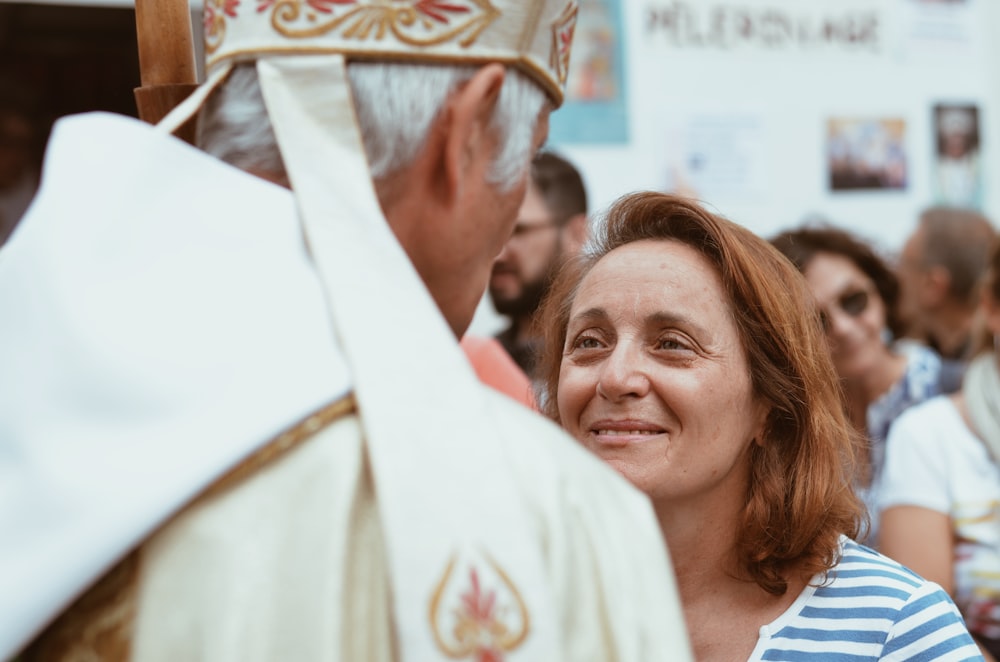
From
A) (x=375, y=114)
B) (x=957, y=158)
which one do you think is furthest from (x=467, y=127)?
(x=957, y=158)

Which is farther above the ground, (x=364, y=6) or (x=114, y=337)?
(x=364, y=6)

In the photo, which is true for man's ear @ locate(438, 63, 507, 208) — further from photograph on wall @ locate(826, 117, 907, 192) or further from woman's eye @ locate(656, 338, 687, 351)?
photograph on wall @ locate(826, 117, 907, 192)

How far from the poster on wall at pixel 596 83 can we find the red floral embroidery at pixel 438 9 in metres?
4.05

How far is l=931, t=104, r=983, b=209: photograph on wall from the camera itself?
6.73 metres

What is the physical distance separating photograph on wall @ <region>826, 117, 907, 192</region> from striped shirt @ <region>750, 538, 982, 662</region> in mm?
4183

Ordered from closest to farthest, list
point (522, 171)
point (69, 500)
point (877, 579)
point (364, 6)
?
point (69, 500), point (364, 6), point (522, 171), point (877, 579)

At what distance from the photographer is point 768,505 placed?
265cm

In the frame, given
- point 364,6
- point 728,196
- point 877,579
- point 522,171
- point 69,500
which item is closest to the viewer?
point 69,500

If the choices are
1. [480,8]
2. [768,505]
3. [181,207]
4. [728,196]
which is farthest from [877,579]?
[728,196]

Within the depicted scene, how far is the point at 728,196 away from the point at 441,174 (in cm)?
468

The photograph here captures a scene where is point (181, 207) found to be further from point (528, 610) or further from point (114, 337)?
point (528, 610)

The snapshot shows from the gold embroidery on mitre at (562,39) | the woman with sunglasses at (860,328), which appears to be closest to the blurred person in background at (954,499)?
the woman with sunglasses at (860,328)

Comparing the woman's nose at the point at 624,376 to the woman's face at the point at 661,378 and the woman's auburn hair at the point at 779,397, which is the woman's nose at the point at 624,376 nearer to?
the woman's face at the point at 661,378

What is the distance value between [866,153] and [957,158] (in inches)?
27.3
